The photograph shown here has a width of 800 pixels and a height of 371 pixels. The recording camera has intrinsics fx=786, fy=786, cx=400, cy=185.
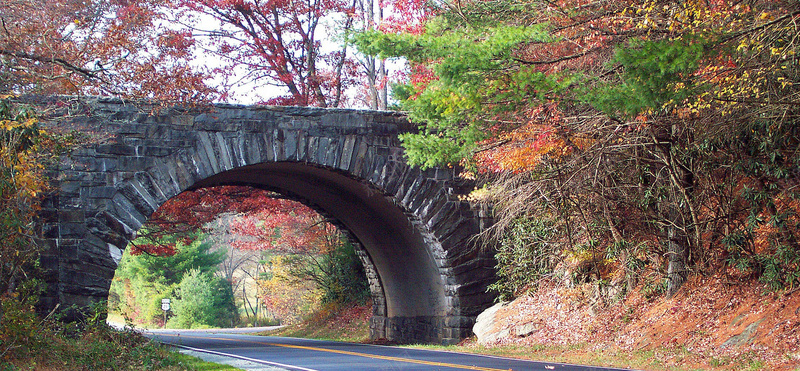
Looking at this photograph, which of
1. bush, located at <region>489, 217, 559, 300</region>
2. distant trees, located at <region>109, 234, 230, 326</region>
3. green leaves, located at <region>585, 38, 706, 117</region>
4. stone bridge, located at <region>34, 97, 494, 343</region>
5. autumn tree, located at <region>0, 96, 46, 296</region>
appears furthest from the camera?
distant trees, located at <region>109, 234, 230, 326</region>

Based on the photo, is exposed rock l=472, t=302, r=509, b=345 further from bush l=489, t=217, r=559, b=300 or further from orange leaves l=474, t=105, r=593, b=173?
orange leaves l=474, t=105, r=593, b=173

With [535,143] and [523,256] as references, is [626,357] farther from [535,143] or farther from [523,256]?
[523,256]

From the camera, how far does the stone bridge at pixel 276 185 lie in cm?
1341

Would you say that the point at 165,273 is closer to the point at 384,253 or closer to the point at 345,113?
the point at 384,253

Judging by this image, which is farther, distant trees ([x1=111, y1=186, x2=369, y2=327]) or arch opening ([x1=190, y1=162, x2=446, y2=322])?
distant trees ([x1=111, y1=186, x2=369, y2=327])

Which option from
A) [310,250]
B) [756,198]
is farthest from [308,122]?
[310,250]

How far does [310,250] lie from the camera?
28.6m

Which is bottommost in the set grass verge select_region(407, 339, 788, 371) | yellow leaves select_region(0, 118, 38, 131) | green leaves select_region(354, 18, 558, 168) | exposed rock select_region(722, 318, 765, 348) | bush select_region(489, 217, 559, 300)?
grass verge select_region(407, 339, 788, 371)

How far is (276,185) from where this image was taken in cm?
1822

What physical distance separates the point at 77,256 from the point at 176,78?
3.96 metres

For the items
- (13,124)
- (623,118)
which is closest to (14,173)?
(13,124)

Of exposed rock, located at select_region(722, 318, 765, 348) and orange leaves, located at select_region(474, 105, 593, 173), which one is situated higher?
orange leaves, located at select_region(474, 105, 593, 173)

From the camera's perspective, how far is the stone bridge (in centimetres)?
1341

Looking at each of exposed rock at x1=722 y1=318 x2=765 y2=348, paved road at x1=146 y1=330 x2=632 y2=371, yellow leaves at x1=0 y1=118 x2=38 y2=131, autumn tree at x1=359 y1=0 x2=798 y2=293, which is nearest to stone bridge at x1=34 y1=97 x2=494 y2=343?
autumn tree at x1=359 y1=0 x2=798 y2=293
